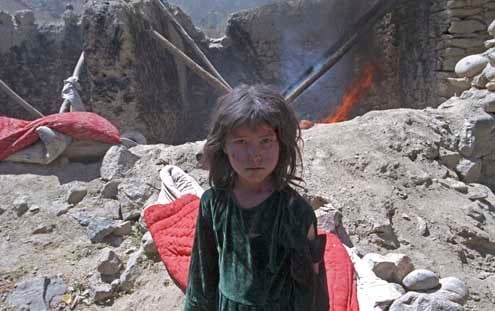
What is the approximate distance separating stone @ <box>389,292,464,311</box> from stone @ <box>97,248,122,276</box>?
1.33 m

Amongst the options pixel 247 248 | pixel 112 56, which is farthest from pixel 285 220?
pixel 112 56

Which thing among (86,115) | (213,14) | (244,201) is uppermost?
(213,14)

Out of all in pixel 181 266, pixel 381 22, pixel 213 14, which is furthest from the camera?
pixel 213 14

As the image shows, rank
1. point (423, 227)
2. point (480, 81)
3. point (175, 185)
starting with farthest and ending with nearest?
point (480, 81)
point (175, 185)
point (423, 227)

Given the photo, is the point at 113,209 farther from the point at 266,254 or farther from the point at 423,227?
the point at 266,254

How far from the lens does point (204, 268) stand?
1.40m

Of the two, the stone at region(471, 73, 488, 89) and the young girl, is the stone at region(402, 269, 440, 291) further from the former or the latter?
the stone at region(471, 73, 488, 89)

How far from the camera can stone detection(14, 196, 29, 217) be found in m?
3.03

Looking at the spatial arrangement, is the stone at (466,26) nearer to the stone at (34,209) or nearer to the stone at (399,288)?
the stone at (399,288)

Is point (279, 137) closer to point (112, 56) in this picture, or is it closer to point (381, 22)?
point (112, 56)

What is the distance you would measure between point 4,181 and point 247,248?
255 centimetres

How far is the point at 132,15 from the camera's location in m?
5.98

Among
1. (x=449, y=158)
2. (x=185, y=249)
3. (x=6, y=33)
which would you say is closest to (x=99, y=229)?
(x=185, y=249)

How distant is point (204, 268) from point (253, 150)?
38 cm
